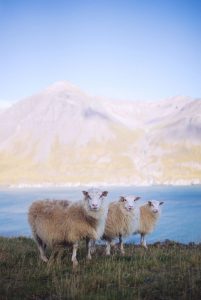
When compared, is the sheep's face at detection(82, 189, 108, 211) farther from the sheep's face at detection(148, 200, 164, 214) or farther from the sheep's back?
the sheep's face at detection(148, 200, 164, 214)

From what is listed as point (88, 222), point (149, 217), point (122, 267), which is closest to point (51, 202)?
point (88, 222)

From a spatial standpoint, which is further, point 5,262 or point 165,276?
point 5,262

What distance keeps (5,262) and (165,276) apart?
4.98 meters

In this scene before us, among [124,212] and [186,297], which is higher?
[124,212]

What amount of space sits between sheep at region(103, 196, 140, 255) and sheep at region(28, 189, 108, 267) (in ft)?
6.79

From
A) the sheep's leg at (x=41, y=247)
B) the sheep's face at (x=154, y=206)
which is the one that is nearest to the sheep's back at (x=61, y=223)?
the sheep's leg at (x=41, y=247)

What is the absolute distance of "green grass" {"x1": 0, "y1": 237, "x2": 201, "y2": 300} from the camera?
884cm

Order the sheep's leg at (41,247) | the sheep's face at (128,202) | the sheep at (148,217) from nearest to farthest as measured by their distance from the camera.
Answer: the sheep's leg at (41,247)
the sheep's face at (128,202)
the sheep at (148,217)

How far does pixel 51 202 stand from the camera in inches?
561

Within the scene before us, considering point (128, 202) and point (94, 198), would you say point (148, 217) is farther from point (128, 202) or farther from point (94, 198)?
point (94, 198)

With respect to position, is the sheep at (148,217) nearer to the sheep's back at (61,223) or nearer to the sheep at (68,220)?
the sheep at (68,220)

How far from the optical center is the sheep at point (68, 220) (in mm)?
12969

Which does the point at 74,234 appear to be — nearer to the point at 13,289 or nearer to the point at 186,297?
the point at 13,289

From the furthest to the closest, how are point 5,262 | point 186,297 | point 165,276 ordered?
point 5,262
point 165,276
point 186,297
